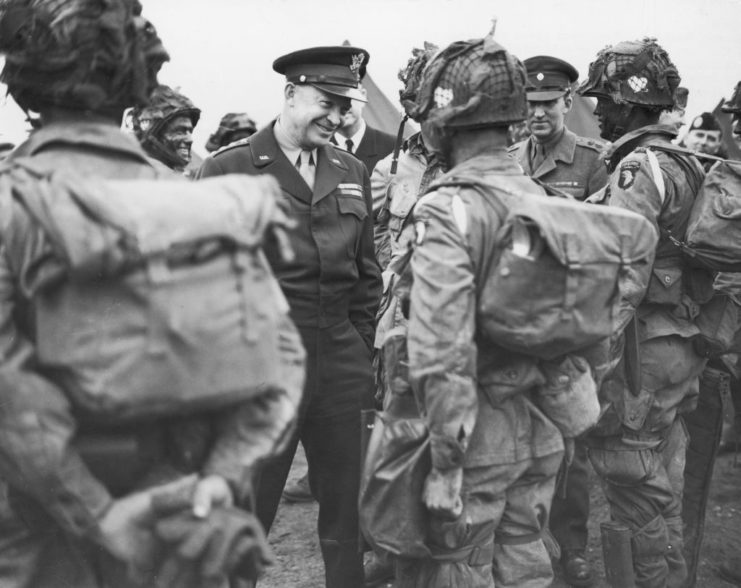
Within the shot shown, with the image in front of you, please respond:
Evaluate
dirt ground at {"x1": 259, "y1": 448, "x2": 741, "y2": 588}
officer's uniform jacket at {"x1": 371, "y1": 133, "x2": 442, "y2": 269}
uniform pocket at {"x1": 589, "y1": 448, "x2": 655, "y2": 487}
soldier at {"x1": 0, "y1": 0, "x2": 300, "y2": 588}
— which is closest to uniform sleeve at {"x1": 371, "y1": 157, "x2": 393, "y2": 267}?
officer's uniform jacket at {"x1": 371, "y1": 133, "x2": 442, "y2": 269}

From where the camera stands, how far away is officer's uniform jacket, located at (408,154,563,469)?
3033mm

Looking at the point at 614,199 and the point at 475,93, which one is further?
the point at 614,199

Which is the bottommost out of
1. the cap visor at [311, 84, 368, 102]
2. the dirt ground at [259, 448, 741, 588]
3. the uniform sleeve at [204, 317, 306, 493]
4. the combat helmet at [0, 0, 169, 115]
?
the dirt ground at [259, 448, 741, 588]

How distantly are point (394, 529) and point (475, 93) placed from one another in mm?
1624

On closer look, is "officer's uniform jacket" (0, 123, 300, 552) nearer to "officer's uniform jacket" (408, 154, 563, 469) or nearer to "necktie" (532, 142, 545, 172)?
"officer's uniform jacket" (408, 154, 563, 469)

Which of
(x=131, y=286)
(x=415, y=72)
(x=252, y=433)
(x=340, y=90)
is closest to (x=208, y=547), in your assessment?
(x=252, y=433)

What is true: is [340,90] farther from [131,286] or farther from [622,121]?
[131,286]

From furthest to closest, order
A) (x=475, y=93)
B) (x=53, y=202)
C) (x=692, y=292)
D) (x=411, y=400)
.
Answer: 1. (x=692, y=292)
2. (x=411, y=400)
3. (x=475, y=93)
4. (x=53, y=202)

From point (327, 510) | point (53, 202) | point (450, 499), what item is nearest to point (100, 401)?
point (53, 202)

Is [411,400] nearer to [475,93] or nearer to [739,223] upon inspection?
[475,93]

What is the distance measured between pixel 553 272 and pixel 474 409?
1.81 feet

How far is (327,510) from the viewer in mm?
4320

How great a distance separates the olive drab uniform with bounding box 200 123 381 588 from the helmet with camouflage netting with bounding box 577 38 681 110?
146 cm

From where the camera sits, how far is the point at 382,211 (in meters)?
6.02
